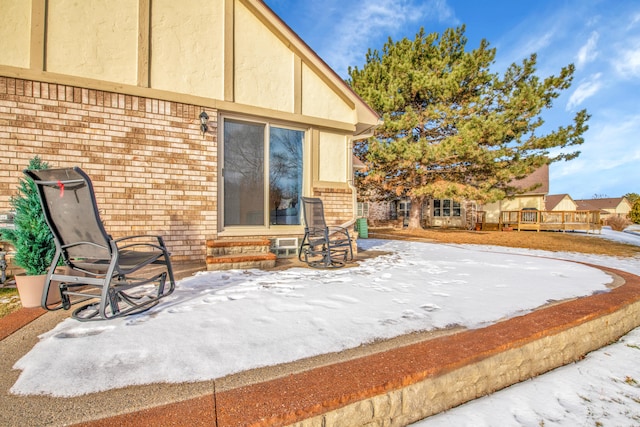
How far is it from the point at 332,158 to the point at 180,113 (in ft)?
8.62

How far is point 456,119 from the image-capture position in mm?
12391

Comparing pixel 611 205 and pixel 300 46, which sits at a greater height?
pixel 300 46

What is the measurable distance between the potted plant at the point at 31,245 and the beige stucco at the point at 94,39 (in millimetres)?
2043

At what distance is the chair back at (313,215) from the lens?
456cm

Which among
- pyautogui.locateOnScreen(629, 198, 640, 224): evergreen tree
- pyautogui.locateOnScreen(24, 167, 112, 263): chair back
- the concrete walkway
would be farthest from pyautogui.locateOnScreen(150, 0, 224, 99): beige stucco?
pyautogui.locateOnScreen(629, 198, 640, 224): evergreen tree

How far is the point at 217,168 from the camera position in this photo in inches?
176

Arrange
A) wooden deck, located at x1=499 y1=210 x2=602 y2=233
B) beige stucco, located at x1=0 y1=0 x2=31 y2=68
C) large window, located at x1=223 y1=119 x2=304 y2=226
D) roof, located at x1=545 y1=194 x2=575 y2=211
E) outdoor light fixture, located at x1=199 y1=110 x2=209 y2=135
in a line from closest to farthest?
beige stucco, located at x1=0 y1=0 x2=31 y2=68, outdoor light fixture, located at x1=199 y1=110 x2=209 y2=135, large window, located at x1=223 y1=119 x2=304 y2=226, wooden deck, located at x1=499 y1=210 x2=602 y2=233, roof, located at x1=545 y1=194 x2=575 y2=211

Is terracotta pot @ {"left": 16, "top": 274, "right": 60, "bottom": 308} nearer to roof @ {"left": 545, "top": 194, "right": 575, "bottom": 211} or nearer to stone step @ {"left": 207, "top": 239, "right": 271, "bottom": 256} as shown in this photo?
stone step @ {"left": 207, "top": 239, "right": 271, "bottom": 256}

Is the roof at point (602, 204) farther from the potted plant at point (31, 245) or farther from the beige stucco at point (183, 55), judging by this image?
the potted plant at point (31, 245)

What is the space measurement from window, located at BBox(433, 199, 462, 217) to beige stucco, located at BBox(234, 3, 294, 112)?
16.9 m

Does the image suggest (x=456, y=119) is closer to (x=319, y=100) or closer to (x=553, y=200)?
(x=319, y=100)

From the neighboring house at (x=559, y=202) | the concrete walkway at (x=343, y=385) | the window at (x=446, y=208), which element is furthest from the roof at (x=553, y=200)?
the concrete walkway at (x=343, y=385)

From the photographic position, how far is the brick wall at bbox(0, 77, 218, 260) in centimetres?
345

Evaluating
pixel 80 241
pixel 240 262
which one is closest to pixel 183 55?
pixel 240 262
